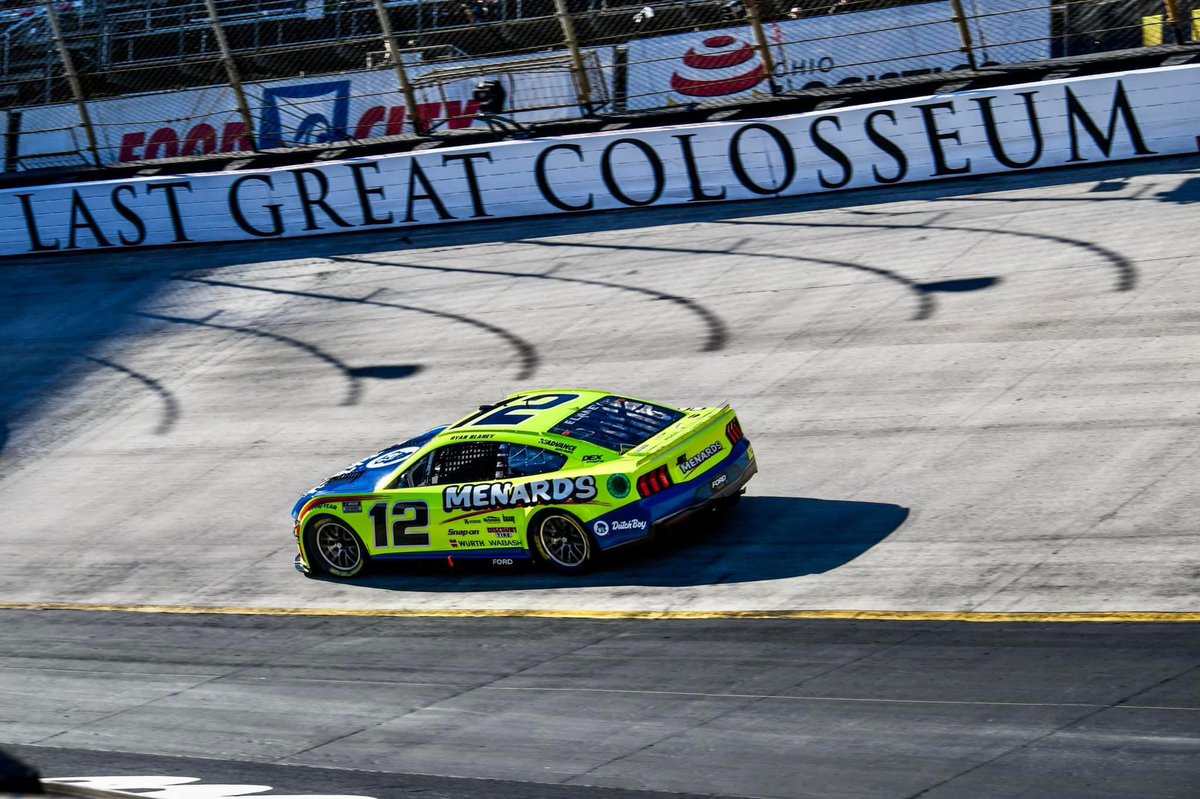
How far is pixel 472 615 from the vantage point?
1161 cm

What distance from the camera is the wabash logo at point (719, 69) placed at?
74.4 ft

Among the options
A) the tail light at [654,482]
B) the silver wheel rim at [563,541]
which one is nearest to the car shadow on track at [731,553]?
the silver wheel rim at [563,541]

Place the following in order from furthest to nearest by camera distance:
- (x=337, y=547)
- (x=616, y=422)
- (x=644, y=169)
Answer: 1. (x=644, y=169)
2. (x=337, y=547)
3. (x=616, y=422)

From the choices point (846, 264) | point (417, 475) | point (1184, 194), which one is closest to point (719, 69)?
point (846, 264)

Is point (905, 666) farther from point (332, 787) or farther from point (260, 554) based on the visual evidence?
point (260, 554)

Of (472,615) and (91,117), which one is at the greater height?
(91,117)

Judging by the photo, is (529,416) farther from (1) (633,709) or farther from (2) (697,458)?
(1) (633,709)

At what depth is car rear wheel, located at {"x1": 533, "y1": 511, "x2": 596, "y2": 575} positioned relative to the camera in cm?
1185

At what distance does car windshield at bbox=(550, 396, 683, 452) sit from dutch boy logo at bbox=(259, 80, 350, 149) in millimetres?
14554

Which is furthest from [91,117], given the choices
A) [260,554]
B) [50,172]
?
[260,554]

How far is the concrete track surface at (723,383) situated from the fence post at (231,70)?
2.03 meters

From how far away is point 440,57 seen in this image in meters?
24.5

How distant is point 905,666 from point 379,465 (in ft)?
18.4

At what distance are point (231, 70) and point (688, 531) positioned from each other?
14.6 m
